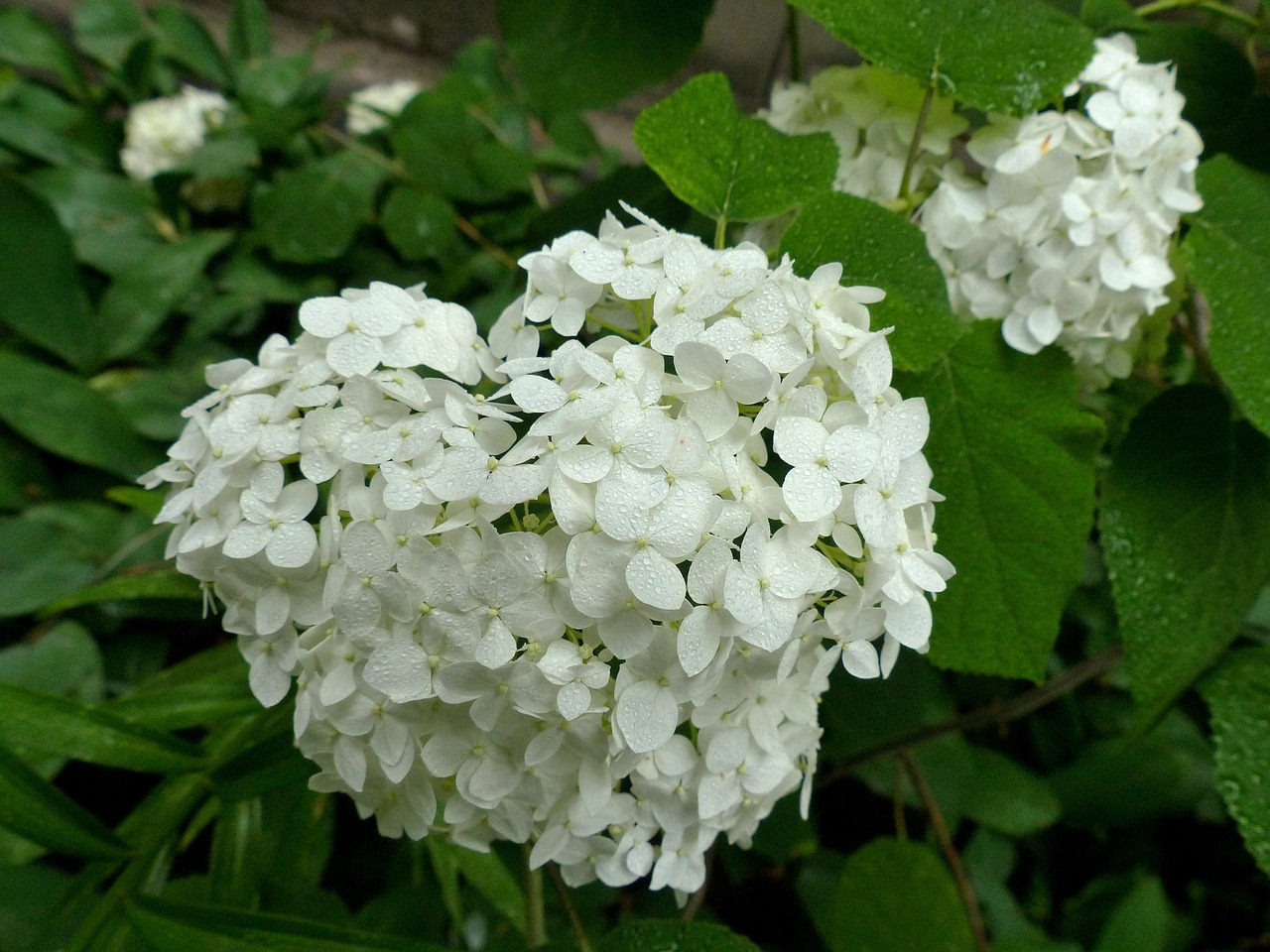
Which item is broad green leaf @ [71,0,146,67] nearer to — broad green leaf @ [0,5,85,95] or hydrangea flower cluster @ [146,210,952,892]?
broad green leaf @ [0,5,85,95]

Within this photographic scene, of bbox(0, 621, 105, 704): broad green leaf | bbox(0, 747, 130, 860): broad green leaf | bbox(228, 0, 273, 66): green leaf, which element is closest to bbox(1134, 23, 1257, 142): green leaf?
bbox(0, 747, 130, 860): broad green leaf

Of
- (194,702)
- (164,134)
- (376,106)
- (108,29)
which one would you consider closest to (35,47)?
(108,29)

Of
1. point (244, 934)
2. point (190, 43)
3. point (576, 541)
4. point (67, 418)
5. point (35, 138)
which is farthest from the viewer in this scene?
point (190, 43)

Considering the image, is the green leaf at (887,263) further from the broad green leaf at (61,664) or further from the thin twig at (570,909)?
the broad green leaf at (61,664)

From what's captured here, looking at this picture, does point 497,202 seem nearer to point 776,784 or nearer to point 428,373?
point 428,373

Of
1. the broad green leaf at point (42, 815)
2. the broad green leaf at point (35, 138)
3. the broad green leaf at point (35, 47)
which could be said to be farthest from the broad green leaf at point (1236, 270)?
the broad green leaf at point (35, 47)

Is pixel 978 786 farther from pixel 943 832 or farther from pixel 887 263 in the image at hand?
pixel 887 263

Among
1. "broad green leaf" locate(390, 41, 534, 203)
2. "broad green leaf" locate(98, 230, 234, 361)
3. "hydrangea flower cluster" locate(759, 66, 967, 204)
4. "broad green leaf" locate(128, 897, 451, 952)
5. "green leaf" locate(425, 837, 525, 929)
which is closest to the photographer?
"broad green leaf" locate(128, 897, 451, 952)
